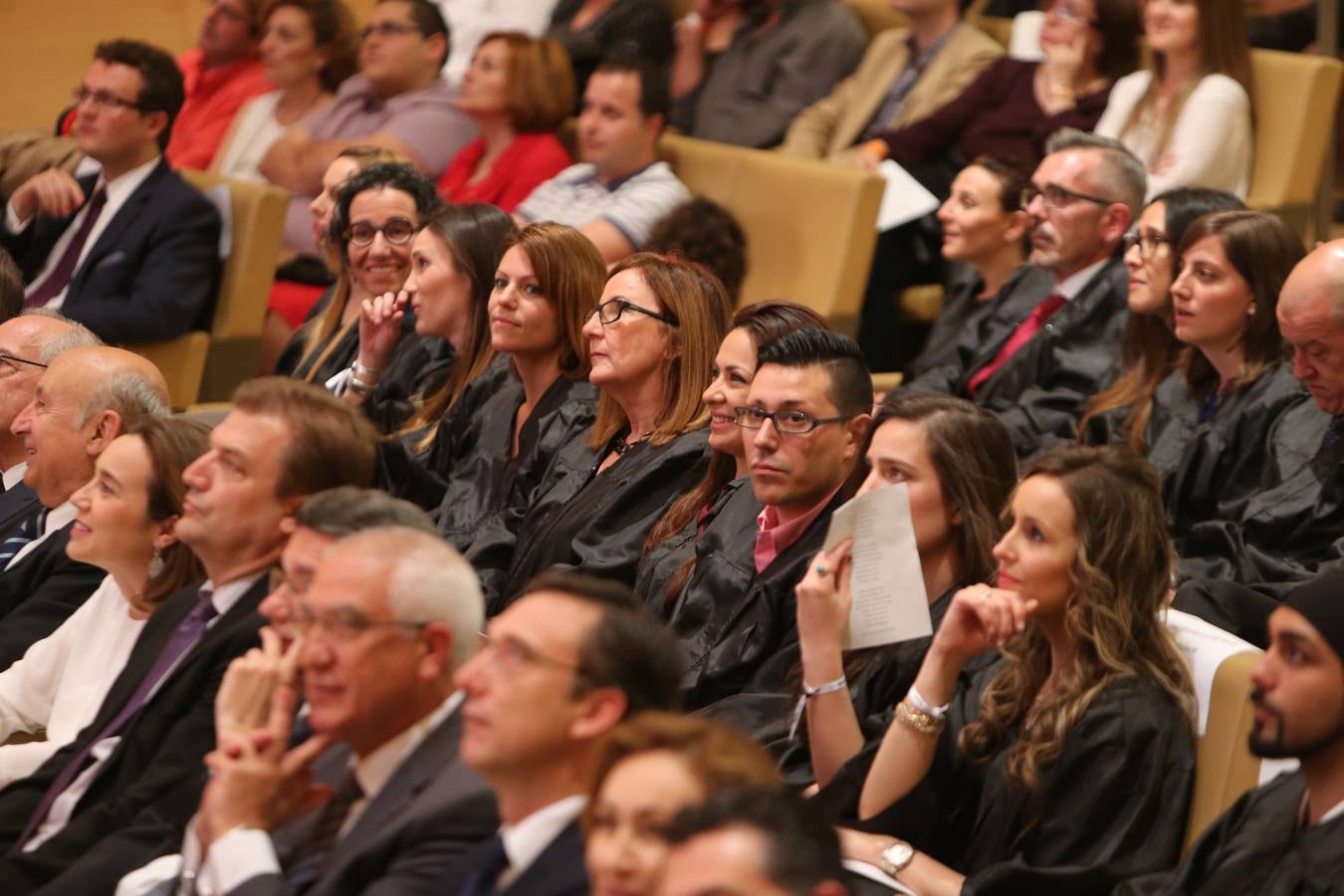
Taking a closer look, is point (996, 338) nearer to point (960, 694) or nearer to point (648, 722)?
point (960, 694)

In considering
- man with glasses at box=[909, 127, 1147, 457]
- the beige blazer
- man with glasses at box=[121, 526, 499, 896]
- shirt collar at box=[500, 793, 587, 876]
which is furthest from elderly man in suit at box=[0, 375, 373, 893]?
the beige blazer

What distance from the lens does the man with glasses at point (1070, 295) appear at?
14.3 ft

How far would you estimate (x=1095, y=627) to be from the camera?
7.88ft

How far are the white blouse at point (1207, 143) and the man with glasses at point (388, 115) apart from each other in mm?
2061

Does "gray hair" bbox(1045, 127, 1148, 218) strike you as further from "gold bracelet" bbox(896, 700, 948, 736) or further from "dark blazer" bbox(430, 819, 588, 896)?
"dark blazer" bbox(430, 819, 588, 896)

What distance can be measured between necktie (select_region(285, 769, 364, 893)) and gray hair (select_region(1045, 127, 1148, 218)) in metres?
2.77

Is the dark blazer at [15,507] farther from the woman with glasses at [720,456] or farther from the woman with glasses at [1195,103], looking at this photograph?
the woman with glasses at [1195,103]

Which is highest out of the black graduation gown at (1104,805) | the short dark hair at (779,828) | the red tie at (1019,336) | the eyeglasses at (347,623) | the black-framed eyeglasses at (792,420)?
the short dark hair at (779,828)

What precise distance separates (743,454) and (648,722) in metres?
1.42

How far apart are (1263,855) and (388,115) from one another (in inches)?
166

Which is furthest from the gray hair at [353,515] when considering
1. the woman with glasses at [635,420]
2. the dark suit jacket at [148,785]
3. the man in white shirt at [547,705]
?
the woman with glasses at [635,420]

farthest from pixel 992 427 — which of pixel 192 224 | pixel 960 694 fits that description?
pixel 192 224

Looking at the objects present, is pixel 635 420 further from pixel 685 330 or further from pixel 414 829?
pixel 414 829

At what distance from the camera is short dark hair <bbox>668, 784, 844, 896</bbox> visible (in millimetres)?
1598
